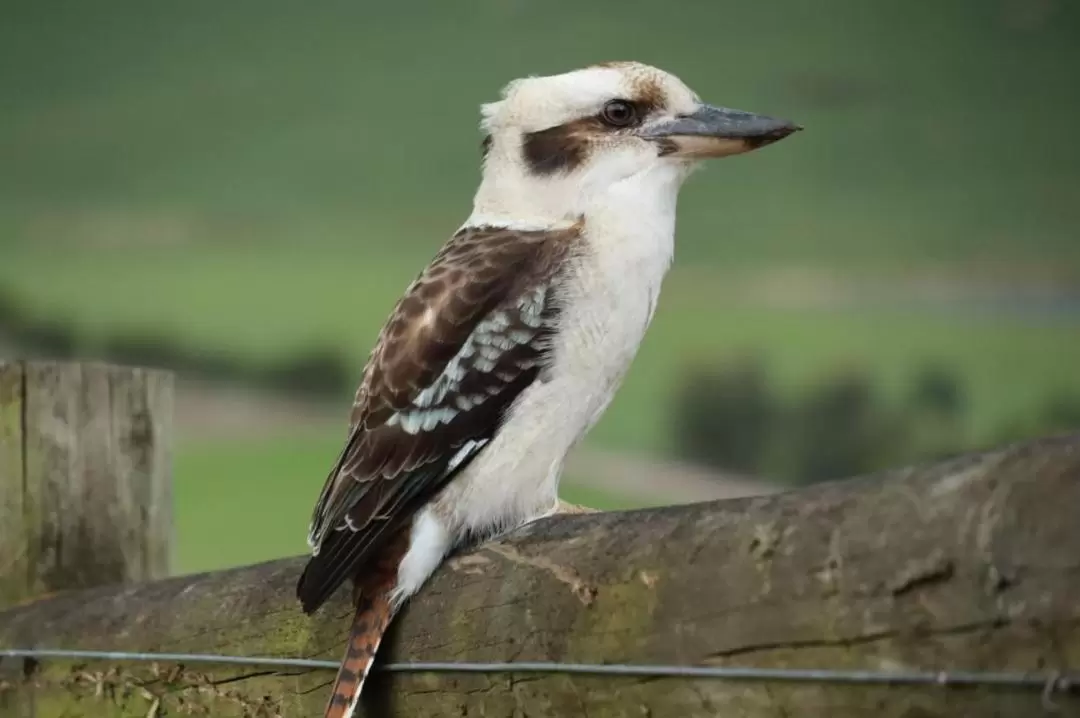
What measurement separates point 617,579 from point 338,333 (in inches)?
96.5

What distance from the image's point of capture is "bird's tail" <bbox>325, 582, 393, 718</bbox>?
99 centimetres

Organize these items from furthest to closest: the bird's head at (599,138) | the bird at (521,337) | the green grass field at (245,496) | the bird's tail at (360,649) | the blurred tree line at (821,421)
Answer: the green grass field at (245,496) → the blurred tree line at (821,421) → the bird's head at (599,138) → the bird at (521,337) → the bird's tail at (360,649)

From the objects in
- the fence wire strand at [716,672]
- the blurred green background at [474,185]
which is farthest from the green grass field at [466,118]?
the fence wire strand at [716,672]

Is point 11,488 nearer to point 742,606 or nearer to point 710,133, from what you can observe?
point 710,133

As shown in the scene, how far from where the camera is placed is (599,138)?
1275 millimetres

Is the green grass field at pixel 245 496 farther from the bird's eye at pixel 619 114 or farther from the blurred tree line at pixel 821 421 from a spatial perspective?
the bird's eye at pixel 619 114

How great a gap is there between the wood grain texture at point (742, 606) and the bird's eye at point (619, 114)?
1.50ft

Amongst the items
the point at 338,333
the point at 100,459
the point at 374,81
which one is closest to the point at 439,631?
the point at 100,459

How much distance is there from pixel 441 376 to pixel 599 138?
0.97 ft

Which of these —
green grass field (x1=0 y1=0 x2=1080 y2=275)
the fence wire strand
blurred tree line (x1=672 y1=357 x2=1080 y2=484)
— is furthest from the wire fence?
green grass field (x1=0 y1=0 x2=1080 y2=275)

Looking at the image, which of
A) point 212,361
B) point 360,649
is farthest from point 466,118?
point 360,649

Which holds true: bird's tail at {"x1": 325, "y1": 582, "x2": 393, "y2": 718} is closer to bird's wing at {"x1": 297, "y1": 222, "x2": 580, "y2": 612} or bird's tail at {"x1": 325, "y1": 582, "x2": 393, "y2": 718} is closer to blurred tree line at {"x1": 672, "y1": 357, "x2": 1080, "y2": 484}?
bird's wing at {"x1": 297, "y1": 222, "x2": 580, "y2": 612}

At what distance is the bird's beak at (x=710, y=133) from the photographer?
1.20 meters

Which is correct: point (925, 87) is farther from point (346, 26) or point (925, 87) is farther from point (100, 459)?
point (100, 459)
